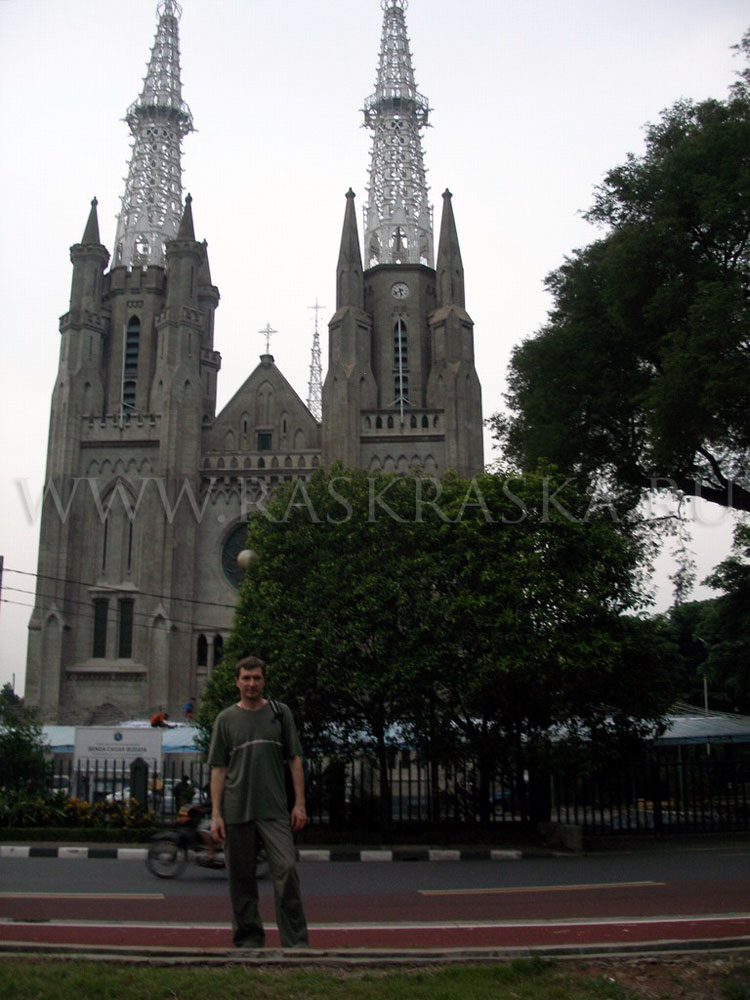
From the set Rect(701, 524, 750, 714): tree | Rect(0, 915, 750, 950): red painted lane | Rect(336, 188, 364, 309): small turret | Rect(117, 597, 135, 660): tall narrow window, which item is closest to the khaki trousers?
Rect(0, 915, 750, 950): red painted lane

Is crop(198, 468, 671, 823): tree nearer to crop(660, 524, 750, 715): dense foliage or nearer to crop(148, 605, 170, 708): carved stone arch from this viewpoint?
crop(660, 524, 750, 715): dense foliage

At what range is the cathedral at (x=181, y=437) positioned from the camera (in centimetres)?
4159

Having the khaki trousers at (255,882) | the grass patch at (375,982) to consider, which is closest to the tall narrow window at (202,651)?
the khaki trousers at (255,882)

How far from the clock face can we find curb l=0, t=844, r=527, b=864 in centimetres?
2745

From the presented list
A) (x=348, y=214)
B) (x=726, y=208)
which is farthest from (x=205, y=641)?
(x=726, y=208)

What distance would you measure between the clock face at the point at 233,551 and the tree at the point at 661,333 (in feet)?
64.1

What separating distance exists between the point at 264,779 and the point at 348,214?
149ft

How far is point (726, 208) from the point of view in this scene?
18922mm

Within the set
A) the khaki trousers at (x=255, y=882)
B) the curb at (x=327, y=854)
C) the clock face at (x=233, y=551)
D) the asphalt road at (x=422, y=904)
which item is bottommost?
the curb at (x=327, y=854)

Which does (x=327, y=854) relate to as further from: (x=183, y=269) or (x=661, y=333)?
(x=183, y=269)

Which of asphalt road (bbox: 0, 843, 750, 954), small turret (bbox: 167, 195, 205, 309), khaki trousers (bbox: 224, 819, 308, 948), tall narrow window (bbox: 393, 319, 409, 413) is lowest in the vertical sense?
asphalt road (bbox: 0, 843, 750, 954)

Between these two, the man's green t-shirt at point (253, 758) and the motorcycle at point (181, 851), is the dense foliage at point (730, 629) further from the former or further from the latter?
the man's green t-shirt at point (253, 758)

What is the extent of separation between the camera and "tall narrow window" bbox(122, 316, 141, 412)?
47.5 meters

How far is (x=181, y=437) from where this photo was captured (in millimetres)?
44312
